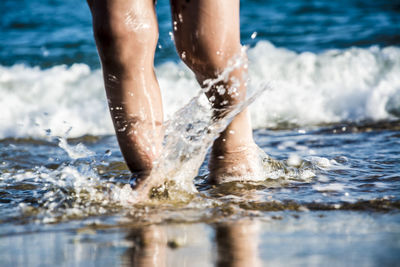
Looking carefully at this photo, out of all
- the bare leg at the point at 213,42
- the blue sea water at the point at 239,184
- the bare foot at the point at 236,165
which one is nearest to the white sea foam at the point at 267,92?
the blue sea water at the point at 239,184

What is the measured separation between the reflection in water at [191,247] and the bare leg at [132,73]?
38 cm

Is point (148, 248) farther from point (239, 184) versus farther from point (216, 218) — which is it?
point (239, 184)

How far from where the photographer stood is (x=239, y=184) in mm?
2123

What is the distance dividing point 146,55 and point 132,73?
74 mm

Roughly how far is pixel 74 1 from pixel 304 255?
8.04 meters

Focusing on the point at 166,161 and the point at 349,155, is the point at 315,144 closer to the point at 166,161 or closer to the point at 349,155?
the point at 349,155

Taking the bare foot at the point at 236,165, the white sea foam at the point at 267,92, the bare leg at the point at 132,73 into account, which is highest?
the white sea foam at the point at 267,92

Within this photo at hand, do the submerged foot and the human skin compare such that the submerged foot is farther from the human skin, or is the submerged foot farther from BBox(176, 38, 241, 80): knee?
BBox(176, 38, 241, 80): knee

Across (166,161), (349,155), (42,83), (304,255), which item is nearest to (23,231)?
(166,161)

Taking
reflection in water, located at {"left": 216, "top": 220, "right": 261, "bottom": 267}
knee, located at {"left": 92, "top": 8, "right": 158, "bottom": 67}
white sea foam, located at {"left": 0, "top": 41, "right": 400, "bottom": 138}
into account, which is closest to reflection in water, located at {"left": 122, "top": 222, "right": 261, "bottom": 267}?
reflection in water, located at {"left": 216, "top": 220, "right": 261, "bottom": 267}

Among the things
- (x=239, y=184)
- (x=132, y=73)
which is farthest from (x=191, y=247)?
(x=239, y=184)

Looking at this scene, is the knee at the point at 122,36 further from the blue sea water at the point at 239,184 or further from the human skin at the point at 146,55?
the blue sea water at the point at 239,184

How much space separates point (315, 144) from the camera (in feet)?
10.4

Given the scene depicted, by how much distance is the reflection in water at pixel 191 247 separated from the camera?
125 cm
